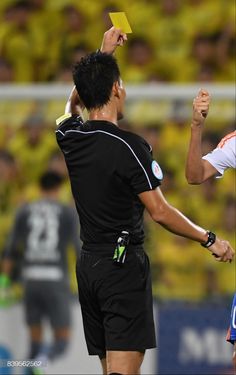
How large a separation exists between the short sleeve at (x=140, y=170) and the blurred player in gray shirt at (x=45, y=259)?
3.20 meters

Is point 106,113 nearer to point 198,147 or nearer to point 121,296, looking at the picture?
point 198,147

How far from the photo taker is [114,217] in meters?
4.32

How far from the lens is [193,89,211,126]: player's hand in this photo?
14.5 ft

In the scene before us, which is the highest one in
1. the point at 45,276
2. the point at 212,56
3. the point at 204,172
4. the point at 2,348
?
the point at 212,56

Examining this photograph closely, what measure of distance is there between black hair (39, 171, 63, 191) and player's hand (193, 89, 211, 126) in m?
3.05

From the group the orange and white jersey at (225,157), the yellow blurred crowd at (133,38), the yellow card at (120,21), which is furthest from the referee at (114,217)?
the yellow blurred crowd at (133,38)

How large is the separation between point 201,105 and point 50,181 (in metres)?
3.12

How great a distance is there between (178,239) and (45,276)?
109 centimetres

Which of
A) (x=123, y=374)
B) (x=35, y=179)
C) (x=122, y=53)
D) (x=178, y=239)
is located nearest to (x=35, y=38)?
(x=122, y=53)

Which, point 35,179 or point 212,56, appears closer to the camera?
point 35,179

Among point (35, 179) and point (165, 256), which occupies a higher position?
point (35, 179)

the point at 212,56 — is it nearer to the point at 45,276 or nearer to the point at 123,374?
the point at 45,276

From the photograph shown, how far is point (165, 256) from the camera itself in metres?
7.27

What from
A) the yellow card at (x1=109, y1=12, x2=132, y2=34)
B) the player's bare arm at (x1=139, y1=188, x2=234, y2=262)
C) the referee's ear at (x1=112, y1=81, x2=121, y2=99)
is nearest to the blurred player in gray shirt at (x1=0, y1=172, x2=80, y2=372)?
the yellow card at (x1=109, y1=12, x2=132, y2=34)
